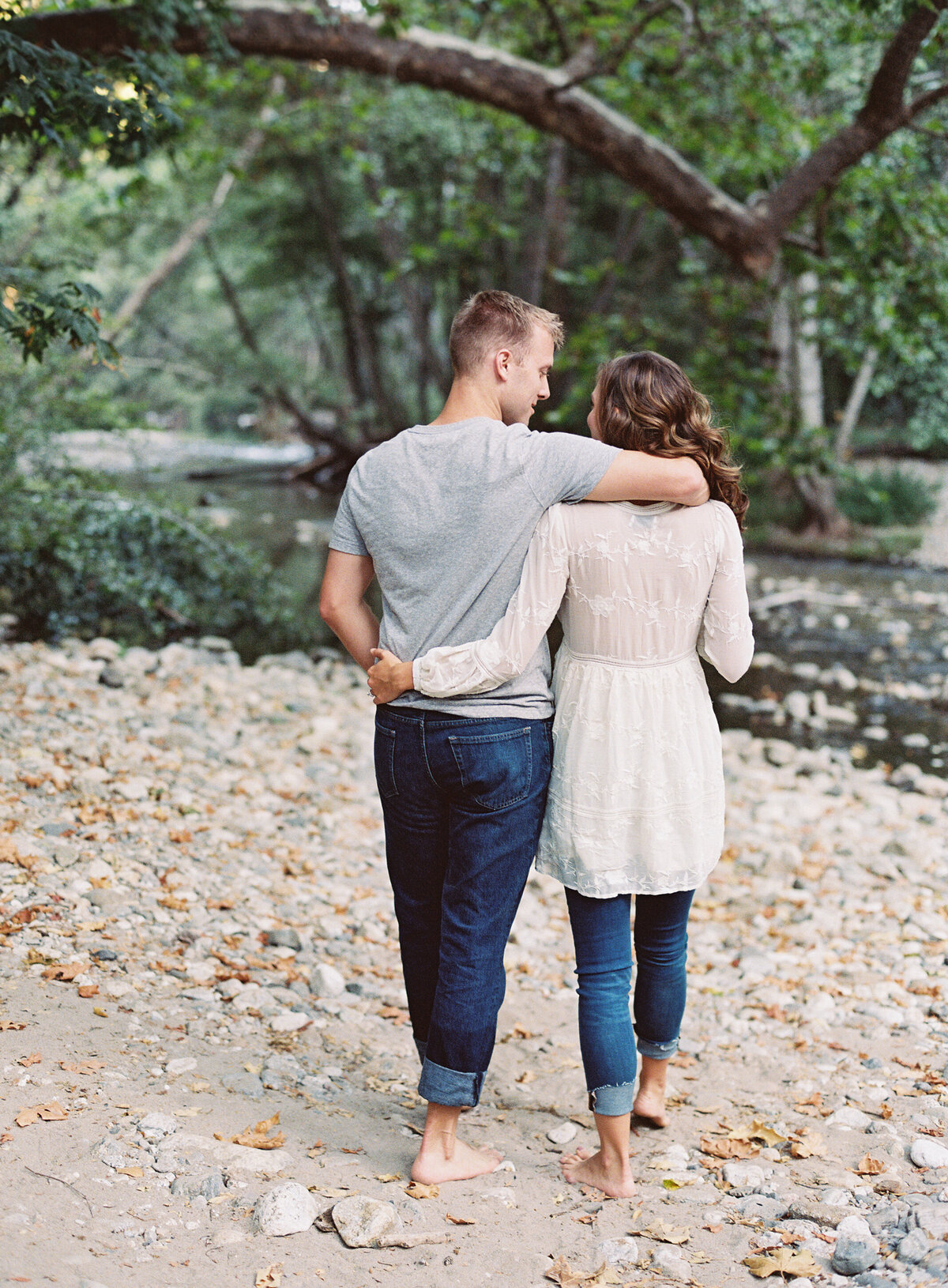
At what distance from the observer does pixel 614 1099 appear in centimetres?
260

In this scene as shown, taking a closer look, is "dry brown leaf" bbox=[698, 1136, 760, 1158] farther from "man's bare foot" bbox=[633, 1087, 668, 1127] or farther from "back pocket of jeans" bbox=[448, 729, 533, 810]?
"back pocket of jeans" bbox=[448, 729, 533, 810]

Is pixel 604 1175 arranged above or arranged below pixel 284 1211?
below

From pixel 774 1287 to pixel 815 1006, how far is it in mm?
1771

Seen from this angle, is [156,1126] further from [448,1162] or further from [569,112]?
[569,112]

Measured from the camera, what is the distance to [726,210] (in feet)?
24.6

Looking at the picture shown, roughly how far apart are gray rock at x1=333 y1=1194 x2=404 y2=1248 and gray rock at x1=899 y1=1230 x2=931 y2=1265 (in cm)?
103

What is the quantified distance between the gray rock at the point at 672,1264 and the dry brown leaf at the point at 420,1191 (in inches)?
20.2

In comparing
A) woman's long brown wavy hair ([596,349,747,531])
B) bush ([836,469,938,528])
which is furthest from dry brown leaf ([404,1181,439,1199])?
bush ([836,469,938,528])

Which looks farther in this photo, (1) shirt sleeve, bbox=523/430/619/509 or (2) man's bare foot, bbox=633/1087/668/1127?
(2) man's bare foot, bbox=633/1087/668/1127

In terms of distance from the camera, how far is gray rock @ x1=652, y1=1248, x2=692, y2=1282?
2.32 m

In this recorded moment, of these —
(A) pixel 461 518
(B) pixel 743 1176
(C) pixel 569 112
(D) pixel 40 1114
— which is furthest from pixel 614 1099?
(C) pixel 569 112

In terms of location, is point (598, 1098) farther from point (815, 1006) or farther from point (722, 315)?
point (722, 315)

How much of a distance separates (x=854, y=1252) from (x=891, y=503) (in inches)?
620

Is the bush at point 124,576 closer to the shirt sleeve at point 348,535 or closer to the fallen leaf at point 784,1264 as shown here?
the shirt sleeve at point 348,535
